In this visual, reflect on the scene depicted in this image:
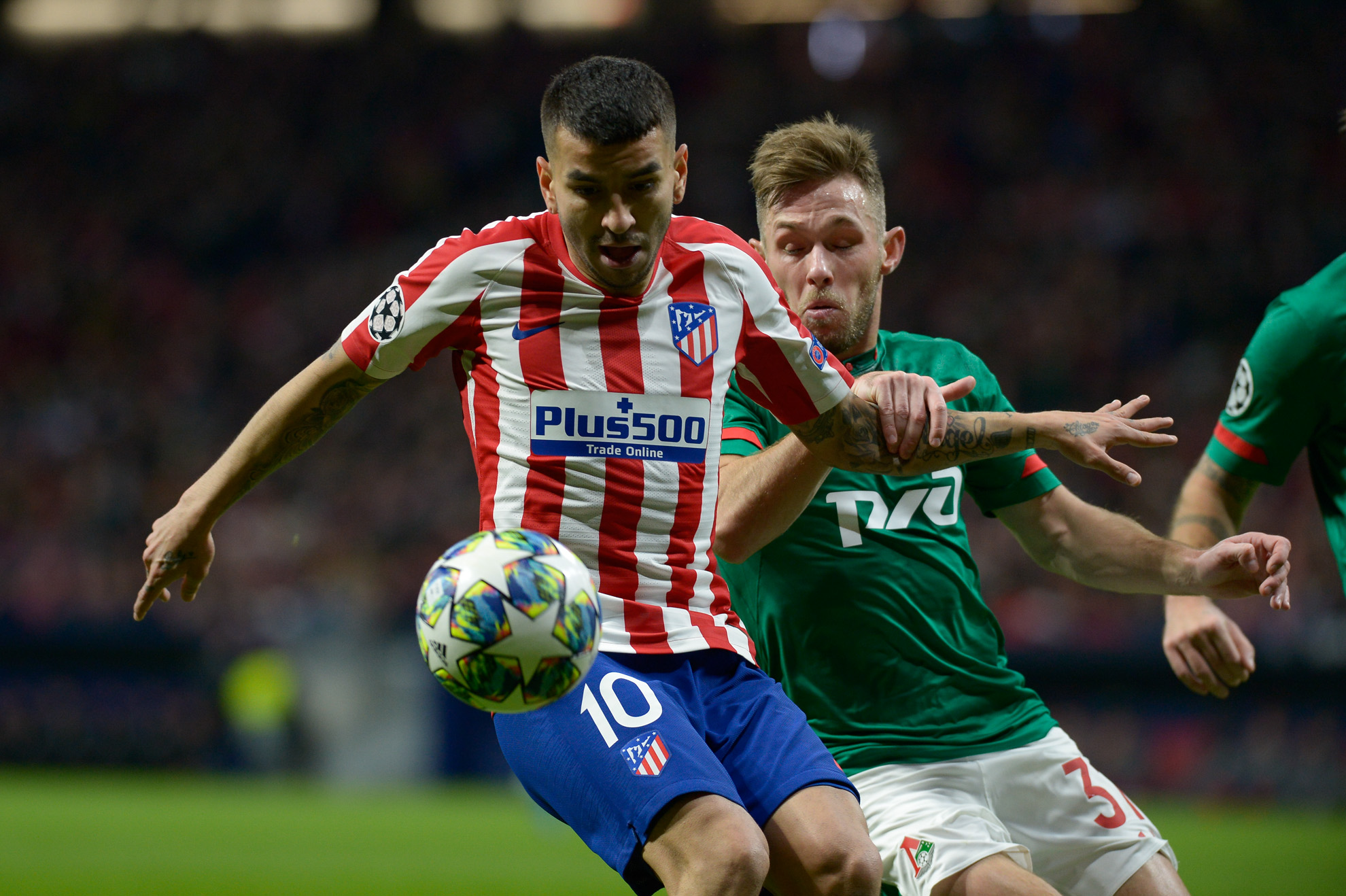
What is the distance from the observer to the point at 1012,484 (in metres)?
4.40

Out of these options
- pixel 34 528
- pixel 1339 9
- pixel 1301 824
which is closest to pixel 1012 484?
pixel 1301 824

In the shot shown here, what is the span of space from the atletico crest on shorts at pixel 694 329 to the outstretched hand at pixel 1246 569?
144 centimetres

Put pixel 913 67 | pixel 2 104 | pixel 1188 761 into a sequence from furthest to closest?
pixel 2 104
pixel 913 67
pixel 1188 761

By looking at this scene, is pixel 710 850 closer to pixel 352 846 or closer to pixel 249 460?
pixel 249 460

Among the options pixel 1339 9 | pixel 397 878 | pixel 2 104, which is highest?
pixel 2 104

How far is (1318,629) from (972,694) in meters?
10.1

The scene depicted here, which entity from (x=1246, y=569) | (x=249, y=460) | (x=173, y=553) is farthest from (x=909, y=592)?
(x=173, y=553)

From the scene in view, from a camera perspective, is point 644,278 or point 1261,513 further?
point 1261,513

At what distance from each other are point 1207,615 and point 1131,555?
0.95 feet

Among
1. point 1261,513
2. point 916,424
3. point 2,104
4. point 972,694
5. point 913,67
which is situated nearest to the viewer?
point 916,424

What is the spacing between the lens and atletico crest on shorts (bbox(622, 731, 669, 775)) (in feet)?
10.3

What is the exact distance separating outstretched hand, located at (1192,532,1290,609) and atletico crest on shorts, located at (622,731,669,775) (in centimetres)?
159

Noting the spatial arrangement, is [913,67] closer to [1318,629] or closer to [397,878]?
[1318,629]

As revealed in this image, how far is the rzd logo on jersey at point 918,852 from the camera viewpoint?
3.80 meters
